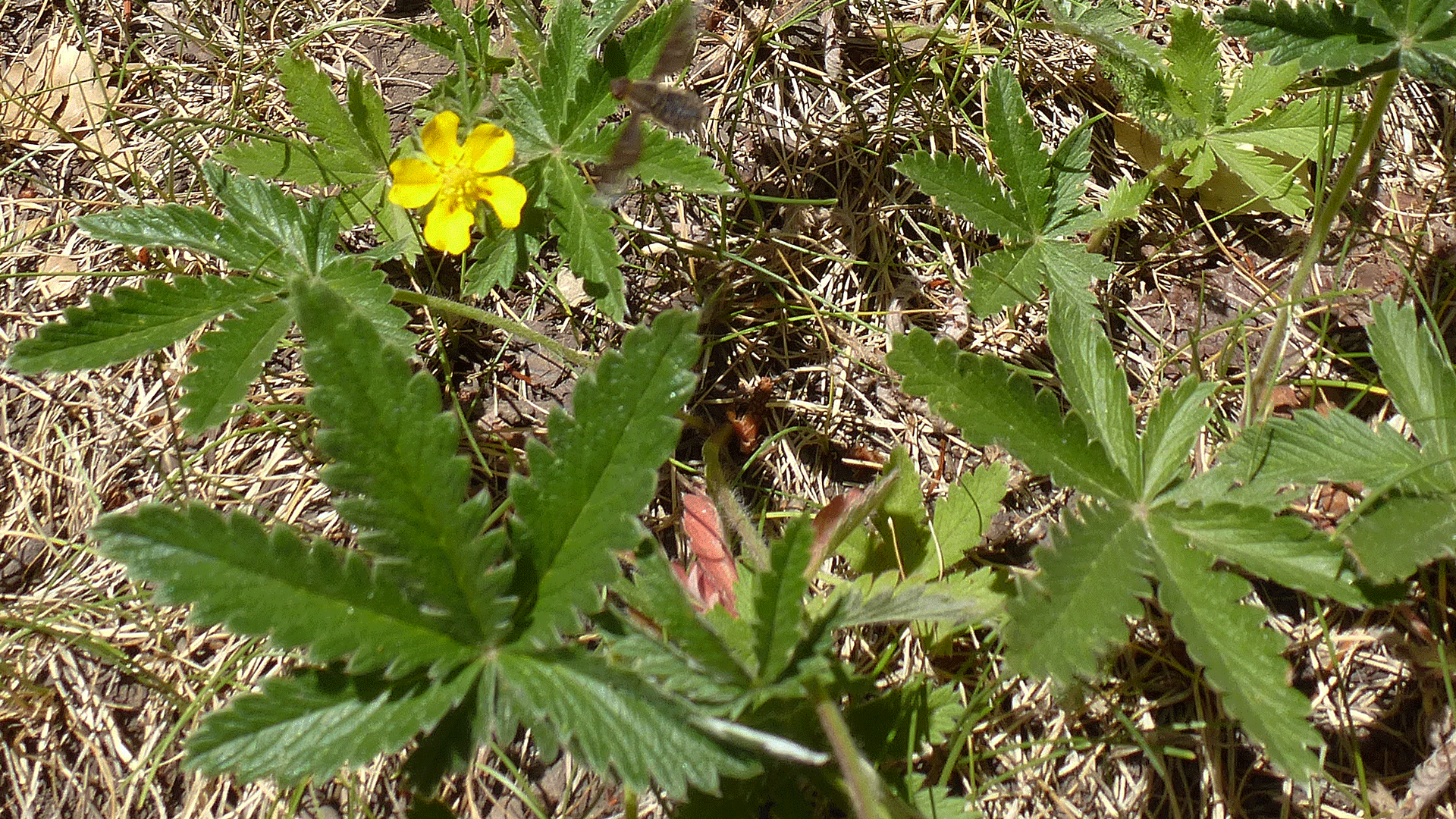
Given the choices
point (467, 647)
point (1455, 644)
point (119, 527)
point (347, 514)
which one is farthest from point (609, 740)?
point (1455, 644)

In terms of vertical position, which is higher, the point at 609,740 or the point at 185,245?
the point at 185,245

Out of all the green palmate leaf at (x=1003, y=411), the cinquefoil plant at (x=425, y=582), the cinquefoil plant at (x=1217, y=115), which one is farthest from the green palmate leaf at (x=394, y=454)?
the cinquefoil plant at (x=1217, y=115)

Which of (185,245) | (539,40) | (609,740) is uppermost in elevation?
(539,40)

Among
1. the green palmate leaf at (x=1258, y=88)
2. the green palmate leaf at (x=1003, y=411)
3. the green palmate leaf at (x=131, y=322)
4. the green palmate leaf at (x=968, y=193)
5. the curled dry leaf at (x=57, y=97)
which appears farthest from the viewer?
the curled dry leaf at (x=57, y=97)

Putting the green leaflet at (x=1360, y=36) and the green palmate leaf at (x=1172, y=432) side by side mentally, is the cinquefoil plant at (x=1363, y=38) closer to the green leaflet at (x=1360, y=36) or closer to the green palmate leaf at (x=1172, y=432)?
the green leaflet at (x=1360, y=36)

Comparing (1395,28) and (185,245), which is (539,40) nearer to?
(185,245)

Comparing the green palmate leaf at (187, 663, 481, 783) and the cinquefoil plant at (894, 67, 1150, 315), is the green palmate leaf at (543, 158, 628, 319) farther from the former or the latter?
the green palmate leaf at (187, 663, 481, 783)

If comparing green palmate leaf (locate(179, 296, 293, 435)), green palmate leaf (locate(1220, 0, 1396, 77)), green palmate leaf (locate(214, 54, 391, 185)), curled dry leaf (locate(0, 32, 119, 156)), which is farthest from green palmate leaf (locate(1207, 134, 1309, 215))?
curled dry leaf (locate(0, 32, 119, 156))
